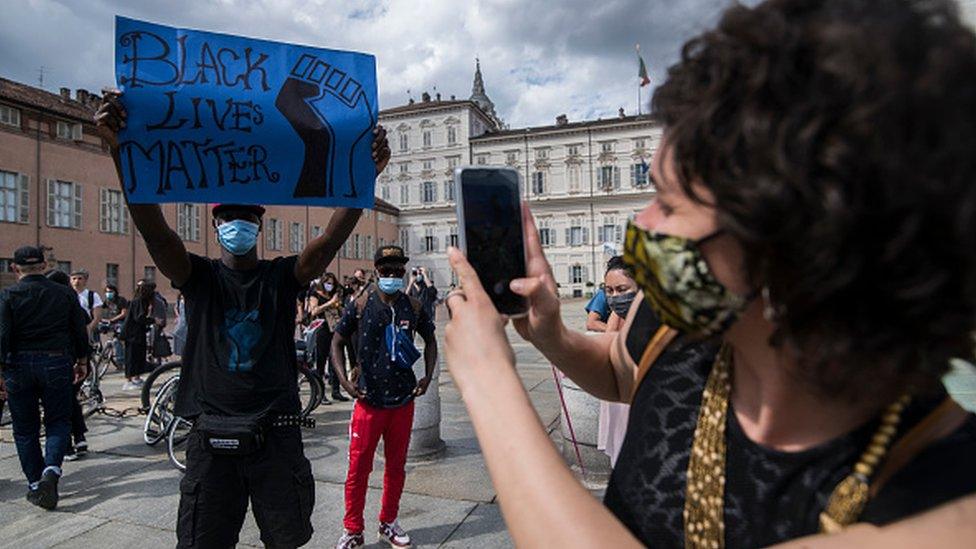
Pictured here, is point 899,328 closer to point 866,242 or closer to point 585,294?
point 866,242

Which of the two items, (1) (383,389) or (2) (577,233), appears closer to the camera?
(1) (383,389)

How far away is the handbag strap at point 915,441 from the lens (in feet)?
2.66

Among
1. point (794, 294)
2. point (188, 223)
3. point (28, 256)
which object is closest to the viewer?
point (794, 294)

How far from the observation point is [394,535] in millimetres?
3736

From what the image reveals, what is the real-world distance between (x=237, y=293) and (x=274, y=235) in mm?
35953

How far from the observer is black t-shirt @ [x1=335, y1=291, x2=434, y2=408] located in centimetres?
390

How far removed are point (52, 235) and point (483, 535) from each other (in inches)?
1076

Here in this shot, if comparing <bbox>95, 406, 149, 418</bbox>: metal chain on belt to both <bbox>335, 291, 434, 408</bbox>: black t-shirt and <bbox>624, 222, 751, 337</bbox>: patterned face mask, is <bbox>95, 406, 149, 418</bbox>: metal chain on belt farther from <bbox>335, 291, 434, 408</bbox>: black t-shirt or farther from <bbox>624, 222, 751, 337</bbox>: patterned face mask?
<bbox>624, 222, 751, 337</bbox>: patterned face mask

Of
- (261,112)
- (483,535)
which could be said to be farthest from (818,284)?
(483,535)

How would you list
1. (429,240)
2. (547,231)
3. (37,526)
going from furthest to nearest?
(429,240) → (547,231) → (37,526)

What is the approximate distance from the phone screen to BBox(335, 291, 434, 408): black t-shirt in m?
2.83

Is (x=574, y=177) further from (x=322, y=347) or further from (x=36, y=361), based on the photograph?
(x=36, y=361)

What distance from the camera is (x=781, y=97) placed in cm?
73

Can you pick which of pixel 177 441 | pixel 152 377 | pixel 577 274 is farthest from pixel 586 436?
pixel 577 274
